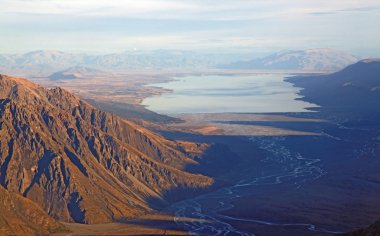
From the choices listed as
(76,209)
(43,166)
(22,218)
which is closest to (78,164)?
(43,166)

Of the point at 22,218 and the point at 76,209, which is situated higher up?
the point at 22,218

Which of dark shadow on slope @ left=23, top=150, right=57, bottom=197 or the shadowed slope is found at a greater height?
dark shadow on slope @ left=23, top=150, right=57, bottom=197

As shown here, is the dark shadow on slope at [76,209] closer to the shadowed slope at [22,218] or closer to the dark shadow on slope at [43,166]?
the shadowed slope at [22,218]

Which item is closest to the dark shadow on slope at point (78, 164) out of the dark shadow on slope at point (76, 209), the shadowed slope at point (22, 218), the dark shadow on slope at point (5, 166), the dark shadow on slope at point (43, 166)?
the dark shadow on slope at point (43, 166)

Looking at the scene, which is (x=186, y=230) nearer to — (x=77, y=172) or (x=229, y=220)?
(x=229, y=220)

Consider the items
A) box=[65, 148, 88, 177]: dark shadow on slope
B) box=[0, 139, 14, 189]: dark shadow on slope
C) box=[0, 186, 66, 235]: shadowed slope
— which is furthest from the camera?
box=[65, 148, 88, 177]: dark shadow on slope

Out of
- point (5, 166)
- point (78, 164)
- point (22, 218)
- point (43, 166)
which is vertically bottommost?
point (22, 218)

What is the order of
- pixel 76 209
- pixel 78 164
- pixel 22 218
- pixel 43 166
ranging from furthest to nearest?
1. pixel 78 164
2. pixel 43 166
3. pixel 76 209
4. pixel 22 218

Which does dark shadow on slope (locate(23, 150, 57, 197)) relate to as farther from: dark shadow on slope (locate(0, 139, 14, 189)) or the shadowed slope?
the shadowed slope

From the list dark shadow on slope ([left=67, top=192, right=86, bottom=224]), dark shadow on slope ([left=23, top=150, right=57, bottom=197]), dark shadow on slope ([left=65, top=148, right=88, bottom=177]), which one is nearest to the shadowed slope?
dark shadow on slope ([left=67, top=192, right=86, bottom=224])

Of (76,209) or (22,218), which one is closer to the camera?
(22,218)

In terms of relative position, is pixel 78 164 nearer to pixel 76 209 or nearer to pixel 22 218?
pixel 76 209
